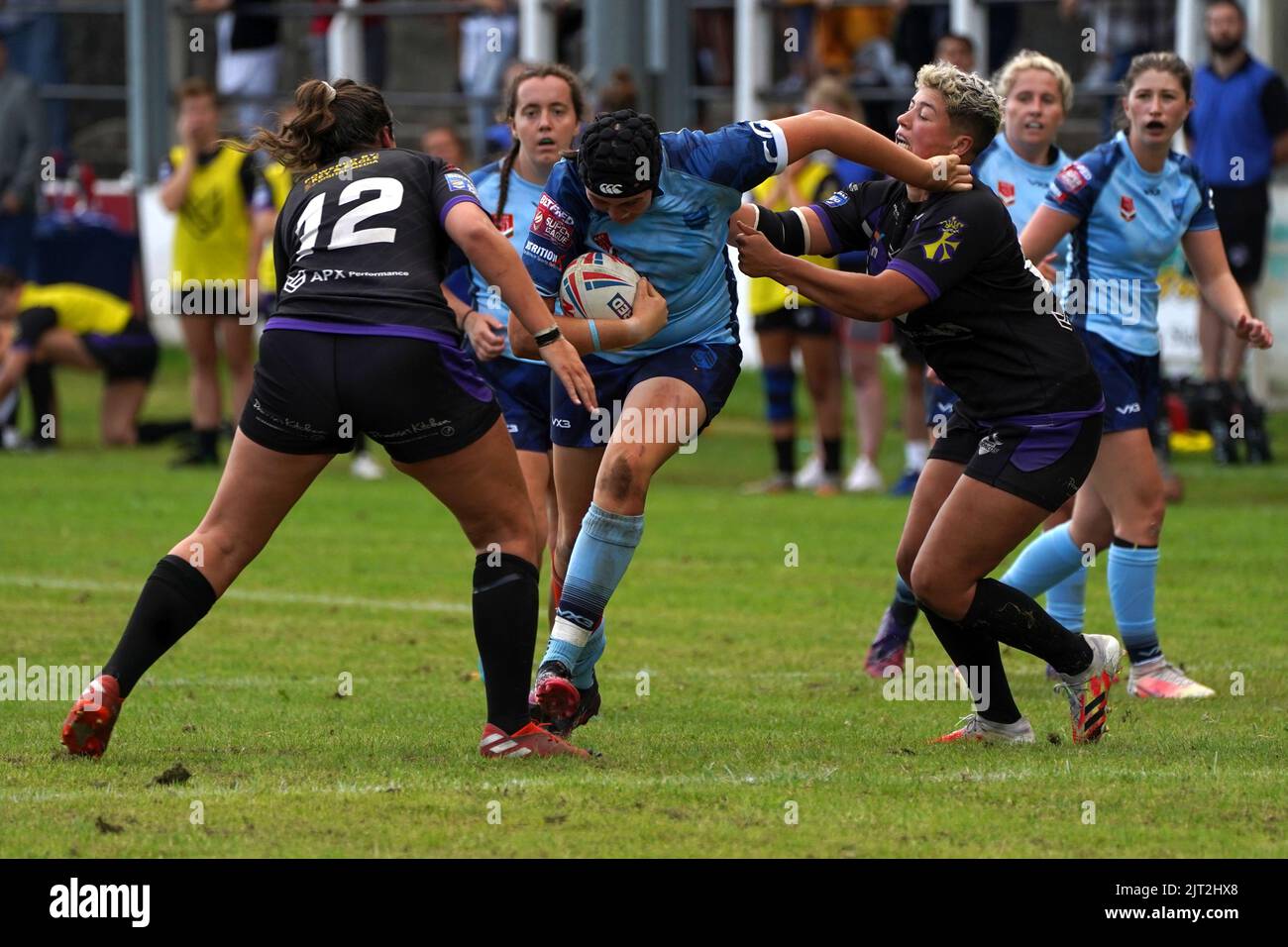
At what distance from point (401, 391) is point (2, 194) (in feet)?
54.8

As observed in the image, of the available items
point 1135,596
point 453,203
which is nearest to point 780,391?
point 1135,596

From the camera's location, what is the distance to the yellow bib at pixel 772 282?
14766 millimetres

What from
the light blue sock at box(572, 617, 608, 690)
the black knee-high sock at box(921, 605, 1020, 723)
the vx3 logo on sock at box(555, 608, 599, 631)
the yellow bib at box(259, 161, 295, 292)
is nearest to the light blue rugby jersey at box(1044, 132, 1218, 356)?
the black knee-high sock at box(921, 605, 1020, 723)

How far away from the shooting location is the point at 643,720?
285 inches

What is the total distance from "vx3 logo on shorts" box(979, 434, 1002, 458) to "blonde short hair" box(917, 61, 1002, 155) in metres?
0.94

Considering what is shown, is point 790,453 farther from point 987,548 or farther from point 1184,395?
point 987,548

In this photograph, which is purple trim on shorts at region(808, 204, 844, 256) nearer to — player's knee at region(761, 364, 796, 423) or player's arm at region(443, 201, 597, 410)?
player's arm at region(443, 201, 597, 410)

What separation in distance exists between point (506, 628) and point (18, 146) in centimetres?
1662

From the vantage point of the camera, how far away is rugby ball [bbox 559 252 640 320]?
21.8 feet

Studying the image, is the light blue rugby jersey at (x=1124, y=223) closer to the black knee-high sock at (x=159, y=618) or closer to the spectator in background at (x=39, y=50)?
the black knee-high sock at (x=159, y=618)

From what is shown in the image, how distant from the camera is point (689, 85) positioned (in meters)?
21.8
